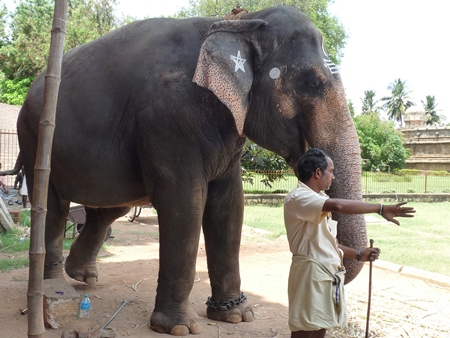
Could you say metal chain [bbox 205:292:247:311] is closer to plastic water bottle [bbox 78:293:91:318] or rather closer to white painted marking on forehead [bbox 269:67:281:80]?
plastic water bottle [bbox 78:293:91:318]

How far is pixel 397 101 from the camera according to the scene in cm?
7831

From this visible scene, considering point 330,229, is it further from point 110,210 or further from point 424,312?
point 110,210

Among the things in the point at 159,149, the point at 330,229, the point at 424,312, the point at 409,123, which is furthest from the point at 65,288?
the point at 409,123

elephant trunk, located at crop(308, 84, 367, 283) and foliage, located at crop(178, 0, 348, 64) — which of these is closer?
elephant trunk, located at crop(308, 84, 367, 283)

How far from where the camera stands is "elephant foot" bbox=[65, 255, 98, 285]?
565cm

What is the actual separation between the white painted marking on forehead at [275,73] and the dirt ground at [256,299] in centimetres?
197

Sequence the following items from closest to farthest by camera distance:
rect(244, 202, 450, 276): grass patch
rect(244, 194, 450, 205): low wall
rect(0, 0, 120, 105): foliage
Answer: rect(244, 202, 450, 276): grass patch, rect(244, 194, 450, 205): low wall, rect(0, 0, 120, 105): foliage

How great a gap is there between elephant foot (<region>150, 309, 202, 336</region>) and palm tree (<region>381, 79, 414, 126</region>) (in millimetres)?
77210

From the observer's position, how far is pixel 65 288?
14.7ft

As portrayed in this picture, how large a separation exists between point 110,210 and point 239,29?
2503mm

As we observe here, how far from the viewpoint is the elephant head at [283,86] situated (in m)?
3.79

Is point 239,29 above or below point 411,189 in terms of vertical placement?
above

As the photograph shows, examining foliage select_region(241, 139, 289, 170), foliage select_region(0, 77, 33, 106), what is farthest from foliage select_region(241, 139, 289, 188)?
foliage select_region(0, 77, 33, 106)

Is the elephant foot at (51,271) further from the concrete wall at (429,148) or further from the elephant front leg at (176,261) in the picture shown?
the concrete wall at (429,148)
